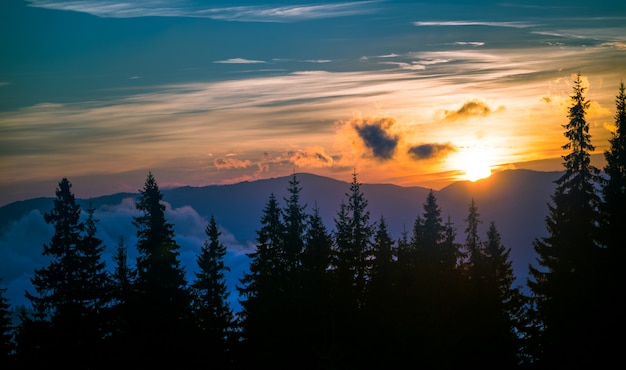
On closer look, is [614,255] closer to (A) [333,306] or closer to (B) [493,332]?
(B) [493,332]

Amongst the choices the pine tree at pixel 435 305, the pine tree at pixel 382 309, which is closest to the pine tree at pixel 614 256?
the pine tree at pixel 435 305

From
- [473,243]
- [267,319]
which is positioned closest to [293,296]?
[267,319]

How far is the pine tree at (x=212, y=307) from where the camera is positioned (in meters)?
36.1

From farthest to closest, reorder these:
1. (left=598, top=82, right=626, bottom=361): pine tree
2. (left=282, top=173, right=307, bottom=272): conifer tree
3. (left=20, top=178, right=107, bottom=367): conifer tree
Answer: (left=282, top=173, right=307, bottom=272): conifer tree → (left=20, top=178, right=107, bottom=367): conifer tree → (left=598, top=82, right=626, bottom=361): pine tree

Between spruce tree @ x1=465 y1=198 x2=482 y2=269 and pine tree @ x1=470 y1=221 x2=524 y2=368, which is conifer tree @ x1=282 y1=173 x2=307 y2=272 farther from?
spruce tree @ x1=465 y1=198 x2=482 y2=269

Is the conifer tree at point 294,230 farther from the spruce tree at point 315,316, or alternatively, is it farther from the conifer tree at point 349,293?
the conifer tree at point 349,293

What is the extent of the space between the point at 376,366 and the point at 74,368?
15.6 meters

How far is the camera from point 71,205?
35.8m

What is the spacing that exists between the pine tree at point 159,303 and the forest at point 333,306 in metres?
0.06

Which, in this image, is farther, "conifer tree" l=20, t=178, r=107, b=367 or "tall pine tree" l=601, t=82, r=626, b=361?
"conifer tree" l=20, t=178, r=107, b=367

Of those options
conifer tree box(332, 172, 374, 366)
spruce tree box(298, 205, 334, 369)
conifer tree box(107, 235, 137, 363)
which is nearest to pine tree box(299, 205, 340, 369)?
spruce tree box(298, 205, 334, 369)

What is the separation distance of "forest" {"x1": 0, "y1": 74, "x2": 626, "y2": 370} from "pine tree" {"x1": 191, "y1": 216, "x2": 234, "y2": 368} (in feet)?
0.49

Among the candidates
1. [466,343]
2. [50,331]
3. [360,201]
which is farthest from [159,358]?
[360,201]

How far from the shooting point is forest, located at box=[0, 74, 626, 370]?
32719 mm
